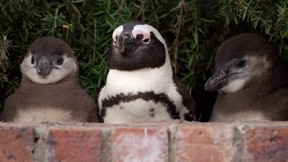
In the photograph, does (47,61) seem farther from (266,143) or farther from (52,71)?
(266,143)

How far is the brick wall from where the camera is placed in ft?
4.15

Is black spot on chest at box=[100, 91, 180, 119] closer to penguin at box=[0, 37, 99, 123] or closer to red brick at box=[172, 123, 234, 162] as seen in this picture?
penguin at box=[0, 37, 99, 123]

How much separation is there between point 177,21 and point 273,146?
0.78 m

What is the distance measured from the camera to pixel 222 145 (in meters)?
1.28

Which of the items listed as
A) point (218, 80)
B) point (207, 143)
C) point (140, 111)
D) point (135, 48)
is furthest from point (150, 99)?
point (207, 143)

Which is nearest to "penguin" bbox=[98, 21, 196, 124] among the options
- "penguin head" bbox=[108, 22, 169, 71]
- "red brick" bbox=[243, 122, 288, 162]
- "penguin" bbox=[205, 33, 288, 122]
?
"penguin head" bbox=[108, 22, 169, 71]

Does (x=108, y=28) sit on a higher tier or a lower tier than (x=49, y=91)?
higher

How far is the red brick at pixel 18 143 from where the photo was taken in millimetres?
1340

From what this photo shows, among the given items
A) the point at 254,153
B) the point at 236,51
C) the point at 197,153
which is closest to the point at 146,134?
the point at 197,153

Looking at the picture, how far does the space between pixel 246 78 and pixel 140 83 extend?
34 cm

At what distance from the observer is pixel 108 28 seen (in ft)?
6.66

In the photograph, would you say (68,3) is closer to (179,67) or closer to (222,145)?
(179,67)

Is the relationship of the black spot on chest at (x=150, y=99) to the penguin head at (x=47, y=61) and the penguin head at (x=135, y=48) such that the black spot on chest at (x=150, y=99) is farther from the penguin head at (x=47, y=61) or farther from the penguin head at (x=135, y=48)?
the penguin head at (x=47, y=61)

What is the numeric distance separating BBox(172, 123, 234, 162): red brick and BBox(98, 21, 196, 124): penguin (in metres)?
0.44
